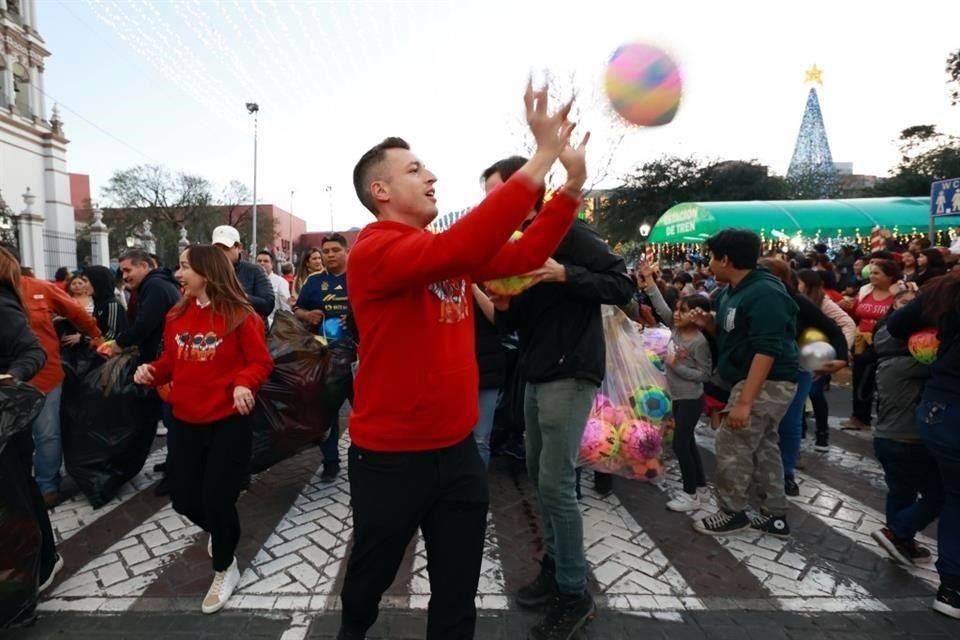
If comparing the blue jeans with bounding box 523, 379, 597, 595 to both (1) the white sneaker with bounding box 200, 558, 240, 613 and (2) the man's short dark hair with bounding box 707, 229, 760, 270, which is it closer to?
(2) the man's short dark hair with bounding box 707, 229, 760, 270

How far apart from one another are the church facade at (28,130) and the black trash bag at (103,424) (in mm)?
34044

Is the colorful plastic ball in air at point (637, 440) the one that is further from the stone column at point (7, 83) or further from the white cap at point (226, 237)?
the stone column at point (7, 83)

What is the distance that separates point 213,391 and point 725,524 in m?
3.24

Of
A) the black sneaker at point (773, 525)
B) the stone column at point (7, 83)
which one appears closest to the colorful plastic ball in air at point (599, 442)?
the black sneaker at point (773, 525)

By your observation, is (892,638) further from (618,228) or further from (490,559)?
(618,228)

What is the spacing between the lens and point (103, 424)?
4281mm

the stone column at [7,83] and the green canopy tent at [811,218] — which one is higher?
the stone column at [7,83]

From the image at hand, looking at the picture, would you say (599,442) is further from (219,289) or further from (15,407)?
(15,407)

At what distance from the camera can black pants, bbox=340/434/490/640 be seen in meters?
1.87

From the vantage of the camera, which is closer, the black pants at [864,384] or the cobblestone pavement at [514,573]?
the cobblestone pavement at [514,573]

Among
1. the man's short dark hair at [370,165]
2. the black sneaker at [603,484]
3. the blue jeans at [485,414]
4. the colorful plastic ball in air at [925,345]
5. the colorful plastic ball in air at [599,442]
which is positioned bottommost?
the black sneaker at [603,484]

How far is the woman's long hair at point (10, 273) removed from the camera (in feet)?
10.2

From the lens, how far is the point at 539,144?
1479 millimetres

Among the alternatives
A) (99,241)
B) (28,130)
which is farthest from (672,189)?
(28,130)
